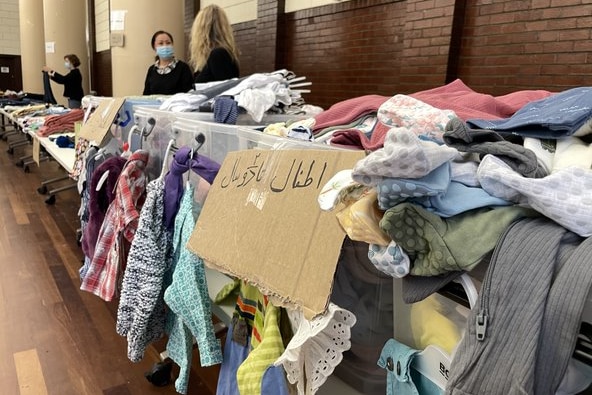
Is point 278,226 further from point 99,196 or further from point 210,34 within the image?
point 210,34

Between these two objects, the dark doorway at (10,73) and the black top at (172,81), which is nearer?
the black top at (172,81)

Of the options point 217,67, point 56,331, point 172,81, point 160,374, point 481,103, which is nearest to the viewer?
point 481,103

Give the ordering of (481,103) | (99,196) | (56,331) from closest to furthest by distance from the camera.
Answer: (481,103) < (99,196) < (56,331)

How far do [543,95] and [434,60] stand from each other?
255 cm

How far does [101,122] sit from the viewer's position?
1.86m

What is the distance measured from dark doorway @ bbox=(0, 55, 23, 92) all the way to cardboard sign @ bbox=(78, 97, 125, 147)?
1221 centimetres

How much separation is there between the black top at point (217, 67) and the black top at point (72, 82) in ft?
15.4

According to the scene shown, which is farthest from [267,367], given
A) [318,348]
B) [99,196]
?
[99,196]

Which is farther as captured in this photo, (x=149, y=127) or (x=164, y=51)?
(x=164, y=51)

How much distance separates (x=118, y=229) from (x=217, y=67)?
5.19ft

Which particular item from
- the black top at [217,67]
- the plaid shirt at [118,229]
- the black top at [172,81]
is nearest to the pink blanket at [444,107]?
the plaid shirt at [118,229]

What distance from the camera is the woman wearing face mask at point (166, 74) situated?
11.0ft

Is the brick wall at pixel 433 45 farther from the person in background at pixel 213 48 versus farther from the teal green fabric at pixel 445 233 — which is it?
the teal green fabric at pixel 445 233

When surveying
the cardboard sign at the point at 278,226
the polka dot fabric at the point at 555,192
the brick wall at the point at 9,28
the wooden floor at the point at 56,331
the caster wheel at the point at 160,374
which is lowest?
the wooden floor at the point at 56,331
